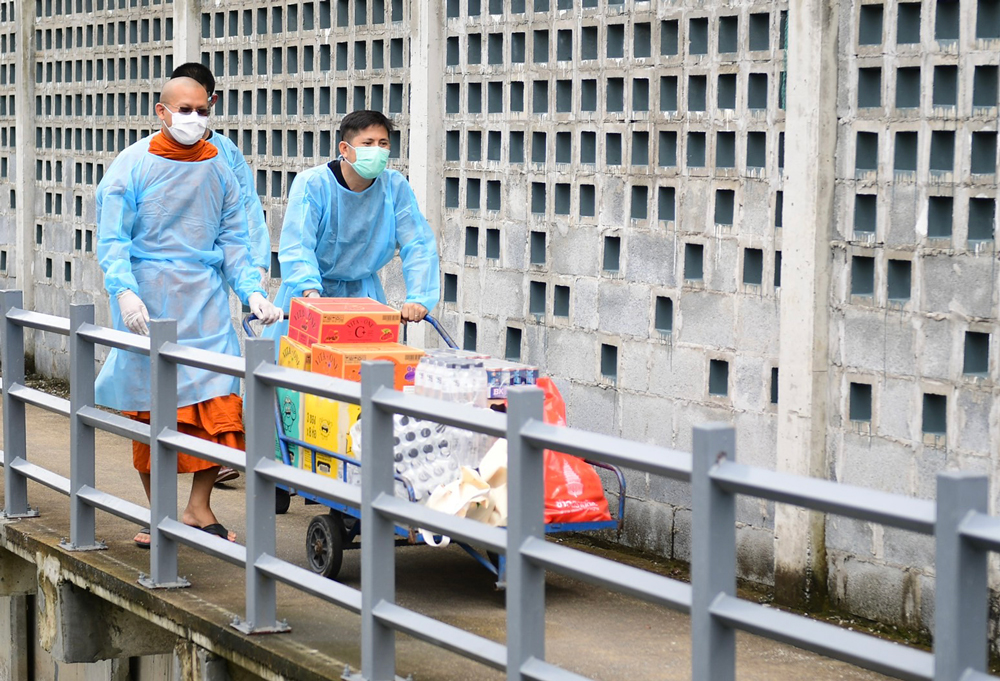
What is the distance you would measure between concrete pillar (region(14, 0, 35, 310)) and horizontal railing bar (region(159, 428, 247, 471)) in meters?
7.57

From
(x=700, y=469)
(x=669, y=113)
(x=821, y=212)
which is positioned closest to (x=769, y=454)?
(x=821, y=212)

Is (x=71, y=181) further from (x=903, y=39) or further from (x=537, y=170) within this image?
(x=903, y=39)

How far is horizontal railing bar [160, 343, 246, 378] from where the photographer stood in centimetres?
479

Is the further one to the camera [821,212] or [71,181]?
[71,181]

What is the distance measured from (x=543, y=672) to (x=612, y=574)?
13.2 inches

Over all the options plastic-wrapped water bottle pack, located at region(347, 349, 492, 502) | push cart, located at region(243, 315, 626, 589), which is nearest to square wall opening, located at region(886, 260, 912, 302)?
push cart, located at region(243, 315, 626, 589)

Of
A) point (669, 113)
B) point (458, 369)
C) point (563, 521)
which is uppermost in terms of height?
point (669, 113)

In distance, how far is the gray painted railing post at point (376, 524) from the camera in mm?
4137

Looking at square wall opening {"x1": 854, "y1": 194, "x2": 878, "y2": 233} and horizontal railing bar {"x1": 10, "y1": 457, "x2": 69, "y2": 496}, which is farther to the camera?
horizontal railing bar {"x1": 10, "y1": 457, "x2": 69, "y2": 496}

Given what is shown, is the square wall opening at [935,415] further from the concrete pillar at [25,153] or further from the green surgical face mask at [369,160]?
the concrete pillar at [25,153]

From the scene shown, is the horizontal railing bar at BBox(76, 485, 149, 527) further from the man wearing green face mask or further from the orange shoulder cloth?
the orange shoulder cloth

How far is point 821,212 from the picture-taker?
5.72m

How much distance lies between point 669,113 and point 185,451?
249cm

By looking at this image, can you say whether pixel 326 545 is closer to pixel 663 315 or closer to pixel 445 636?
pixel 663 315
